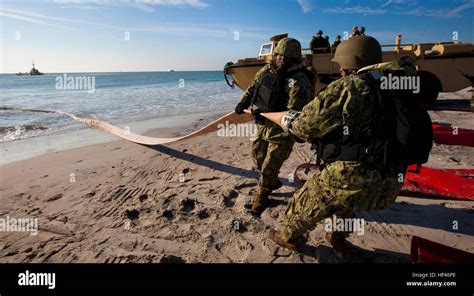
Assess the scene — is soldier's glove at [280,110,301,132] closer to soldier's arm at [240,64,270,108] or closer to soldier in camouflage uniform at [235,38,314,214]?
soldier in camouflage uniform at [235,38,314,214]

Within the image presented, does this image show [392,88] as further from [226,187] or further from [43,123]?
[43,123]

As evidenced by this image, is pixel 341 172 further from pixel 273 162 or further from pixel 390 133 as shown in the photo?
pixel 273 162

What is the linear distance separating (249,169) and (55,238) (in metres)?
A: 3.04

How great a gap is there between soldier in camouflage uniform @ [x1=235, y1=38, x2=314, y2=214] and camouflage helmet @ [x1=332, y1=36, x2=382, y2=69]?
1166 mm

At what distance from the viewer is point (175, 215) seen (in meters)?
3.72

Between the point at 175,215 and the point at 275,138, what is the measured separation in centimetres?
154

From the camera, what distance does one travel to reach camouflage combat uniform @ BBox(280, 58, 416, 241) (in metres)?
1.92

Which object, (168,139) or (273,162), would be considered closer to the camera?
(273,162)

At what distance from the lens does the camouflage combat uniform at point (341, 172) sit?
1.92m

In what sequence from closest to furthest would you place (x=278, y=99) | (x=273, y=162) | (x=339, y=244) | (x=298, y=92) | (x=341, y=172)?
(x=341, y=172) < (x=339, y=244) < (x=298, y=92) < (x=278, y=99) < (x=273, y=162)

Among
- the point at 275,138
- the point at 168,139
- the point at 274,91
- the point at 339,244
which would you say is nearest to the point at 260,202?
the point at 275,138

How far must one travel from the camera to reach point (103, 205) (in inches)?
162

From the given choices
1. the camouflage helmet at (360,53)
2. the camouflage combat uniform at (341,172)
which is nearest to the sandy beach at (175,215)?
the camouflage combat uniform at (341,172)

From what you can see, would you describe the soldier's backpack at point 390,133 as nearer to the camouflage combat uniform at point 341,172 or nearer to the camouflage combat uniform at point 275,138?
the camouflage combat uniform at point 341,172
